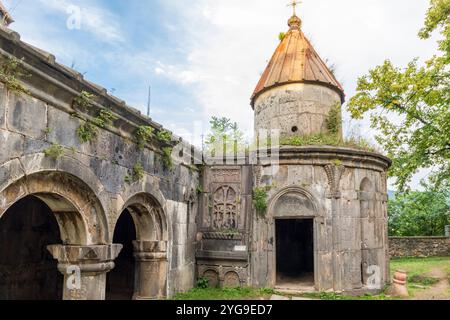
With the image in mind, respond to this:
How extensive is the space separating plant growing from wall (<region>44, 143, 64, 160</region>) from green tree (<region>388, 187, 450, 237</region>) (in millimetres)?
19223

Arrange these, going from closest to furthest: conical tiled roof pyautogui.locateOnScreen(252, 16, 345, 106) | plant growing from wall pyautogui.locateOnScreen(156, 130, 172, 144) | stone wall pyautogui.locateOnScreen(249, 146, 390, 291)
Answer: plant growing from wall pyautogui.locateOnScreen(156, 130, 172, 144) → stone wall pyautogui.locateOnScreen(249, 146, 390, 291) → conical tiled roof pyautogui.locateOnScreen(252, 16, 345, 106)

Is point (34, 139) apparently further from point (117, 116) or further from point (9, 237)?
point (9, 237)

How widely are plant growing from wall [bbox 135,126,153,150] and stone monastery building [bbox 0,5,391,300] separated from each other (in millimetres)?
34

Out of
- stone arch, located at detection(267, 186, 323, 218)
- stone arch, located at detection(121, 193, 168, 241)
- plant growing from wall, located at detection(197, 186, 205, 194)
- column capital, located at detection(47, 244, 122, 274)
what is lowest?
column capital, located at detection(47, 244, 122, 274)

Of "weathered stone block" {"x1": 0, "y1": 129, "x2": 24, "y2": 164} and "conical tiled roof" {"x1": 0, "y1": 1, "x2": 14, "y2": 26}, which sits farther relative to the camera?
"conical tiled roof" {"x1": 0, "y1": 1, "x2": 14, "y2": 26}

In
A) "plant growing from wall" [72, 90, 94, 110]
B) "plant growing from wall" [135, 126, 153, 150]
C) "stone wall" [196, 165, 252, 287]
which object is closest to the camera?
"plant growing from wall" [72, 90, 94, 110]

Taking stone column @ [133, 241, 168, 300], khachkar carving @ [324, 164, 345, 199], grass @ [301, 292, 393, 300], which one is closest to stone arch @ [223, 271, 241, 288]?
grass @ [301, 292, 393, 300]

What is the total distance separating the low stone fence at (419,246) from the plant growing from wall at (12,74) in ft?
56.8

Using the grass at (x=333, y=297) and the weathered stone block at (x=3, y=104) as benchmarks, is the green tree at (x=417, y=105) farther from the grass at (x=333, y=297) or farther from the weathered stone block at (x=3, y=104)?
the weathered stone block at (x=3, y=104)

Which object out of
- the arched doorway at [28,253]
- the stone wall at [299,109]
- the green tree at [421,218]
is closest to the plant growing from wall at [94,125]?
the arched doorway at [28,253]

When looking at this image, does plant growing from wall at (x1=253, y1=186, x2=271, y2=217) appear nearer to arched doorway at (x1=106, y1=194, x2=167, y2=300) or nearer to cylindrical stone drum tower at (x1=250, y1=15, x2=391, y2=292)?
cylindrical stone drum tower at (x1=250, y1=15, x2=391, y2=292)

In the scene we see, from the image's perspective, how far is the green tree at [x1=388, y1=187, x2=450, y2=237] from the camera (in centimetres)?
1962

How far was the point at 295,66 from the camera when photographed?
31.5ft

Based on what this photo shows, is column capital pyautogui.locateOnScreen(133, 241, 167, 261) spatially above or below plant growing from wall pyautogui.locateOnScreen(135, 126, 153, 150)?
below
